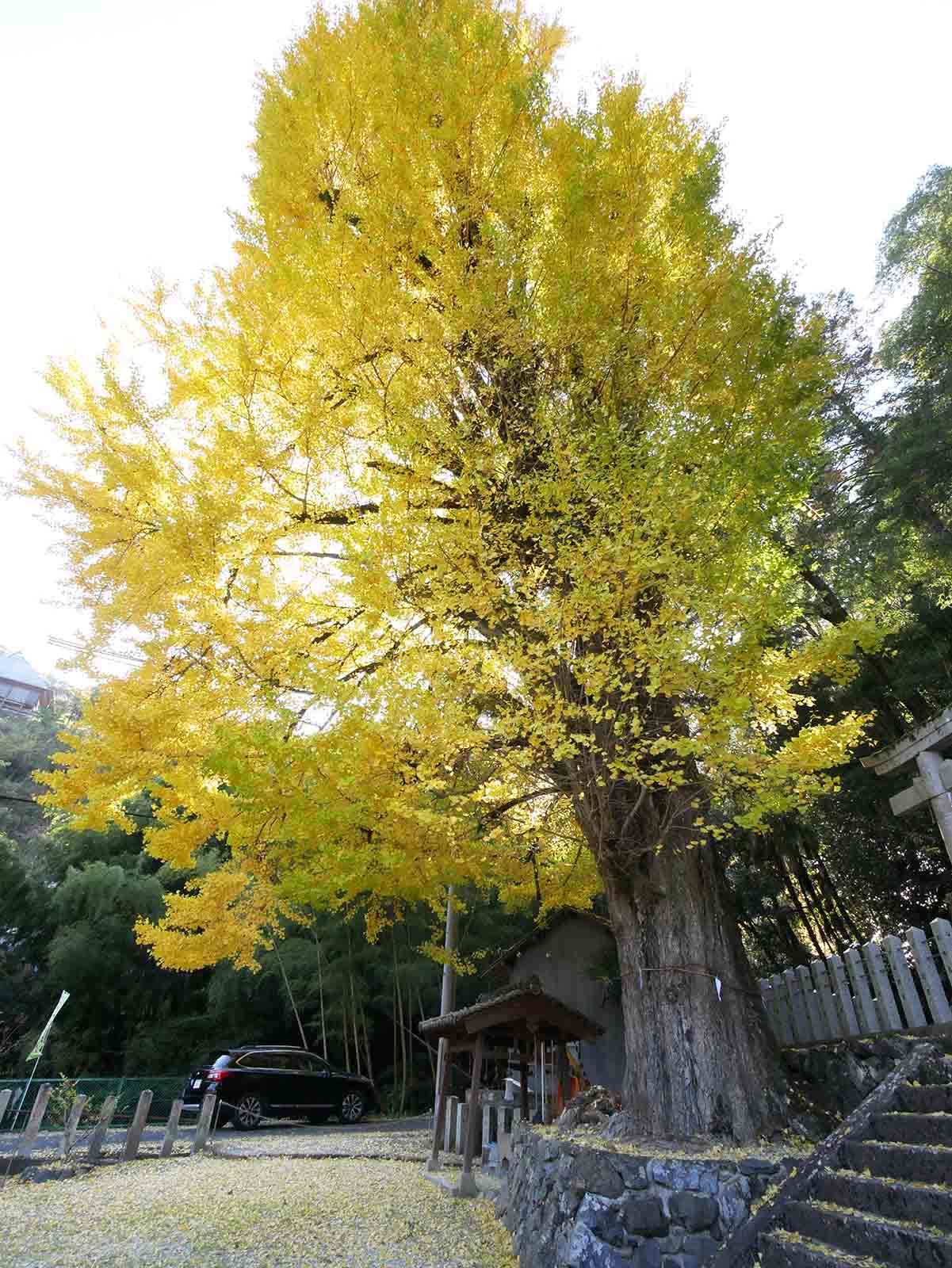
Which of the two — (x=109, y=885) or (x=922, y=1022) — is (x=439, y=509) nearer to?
(x=922, y=1022)

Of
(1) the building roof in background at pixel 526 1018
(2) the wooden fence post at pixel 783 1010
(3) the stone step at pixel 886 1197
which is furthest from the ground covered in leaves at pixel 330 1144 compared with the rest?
(3) the stone step at pixel 886 1197

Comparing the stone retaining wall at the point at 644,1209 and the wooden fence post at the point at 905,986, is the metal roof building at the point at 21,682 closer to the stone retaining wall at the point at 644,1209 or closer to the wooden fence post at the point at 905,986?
the stone retaining wall at the point at 644,1209

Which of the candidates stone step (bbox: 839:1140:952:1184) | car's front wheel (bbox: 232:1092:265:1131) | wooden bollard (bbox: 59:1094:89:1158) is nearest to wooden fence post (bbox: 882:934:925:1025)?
stone step (bbox: 839:1140:952:1184)

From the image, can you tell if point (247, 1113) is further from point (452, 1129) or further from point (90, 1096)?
point (452, 1129)

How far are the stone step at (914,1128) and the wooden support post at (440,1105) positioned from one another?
5993mm

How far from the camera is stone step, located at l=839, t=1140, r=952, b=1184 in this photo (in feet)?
10.9

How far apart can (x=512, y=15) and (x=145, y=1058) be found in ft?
65.2

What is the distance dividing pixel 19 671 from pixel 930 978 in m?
48.1

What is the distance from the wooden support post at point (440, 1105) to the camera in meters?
8.32

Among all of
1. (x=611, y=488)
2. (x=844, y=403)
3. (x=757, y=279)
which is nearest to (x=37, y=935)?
(x=611, y=488)

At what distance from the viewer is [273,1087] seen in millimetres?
12094

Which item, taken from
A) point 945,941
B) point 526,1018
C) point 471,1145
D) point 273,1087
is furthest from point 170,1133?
point 945,941

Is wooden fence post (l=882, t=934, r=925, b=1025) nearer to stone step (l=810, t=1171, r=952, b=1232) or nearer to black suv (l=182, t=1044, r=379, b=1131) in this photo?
stone step (l=810, t=1171, r=952, b=1232)

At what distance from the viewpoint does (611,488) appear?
210 inches
